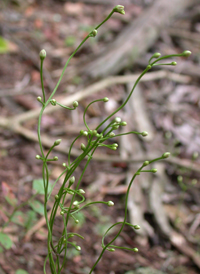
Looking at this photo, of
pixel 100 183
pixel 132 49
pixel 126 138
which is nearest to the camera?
pixel 100 183

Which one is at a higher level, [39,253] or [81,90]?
[81,90]

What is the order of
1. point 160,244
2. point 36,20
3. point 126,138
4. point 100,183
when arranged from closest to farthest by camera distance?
point 160,244 → point 100,183 → point 126,138 → point 36,20

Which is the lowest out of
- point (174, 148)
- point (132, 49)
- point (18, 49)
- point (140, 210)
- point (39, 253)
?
point (39, 253)

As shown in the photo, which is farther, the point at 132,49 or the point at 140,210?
the point at 132,49

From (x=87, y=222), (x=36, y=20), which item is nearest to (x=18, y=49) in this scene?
(x=36, y=20)

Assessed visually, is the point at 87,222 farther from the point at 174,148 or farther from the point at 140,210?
the point at 174,148

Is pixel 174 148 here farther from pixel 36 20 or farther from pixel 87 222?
pixel 36 20
